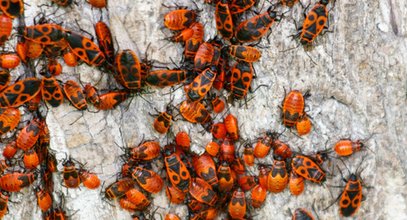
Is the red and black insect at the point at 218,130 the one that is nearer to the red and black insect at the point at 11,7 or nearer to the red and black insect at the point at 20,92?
the red and black insect at the point at 20,92

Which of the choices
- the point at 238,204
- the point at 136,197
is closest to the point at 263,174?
the point at 238,204

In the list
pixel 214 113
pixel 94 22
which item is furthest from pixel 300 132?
pixel 94 22

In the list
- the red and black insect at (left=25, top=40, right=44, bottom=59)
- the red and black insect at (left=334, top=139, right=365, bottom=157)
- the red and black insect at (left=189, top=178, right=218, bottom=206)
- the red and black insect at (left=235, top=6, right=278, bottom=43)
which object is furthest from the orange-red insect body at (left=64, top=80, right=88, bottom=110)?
the red and black insect at (left=334, top=139, right=365, bottom=157)

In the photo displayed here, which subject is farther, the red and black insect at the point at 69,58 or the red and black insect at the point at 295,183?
the red and black insect at the point at 295,183

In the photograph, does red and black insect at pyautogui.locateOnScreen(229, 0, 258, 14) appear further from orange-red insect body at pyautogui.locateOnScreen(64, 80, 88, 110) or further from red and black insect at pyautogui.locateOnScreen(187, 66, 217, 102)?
orange-red insect body at pyautogui.locateOnScreen(64, 80, 88, 110)

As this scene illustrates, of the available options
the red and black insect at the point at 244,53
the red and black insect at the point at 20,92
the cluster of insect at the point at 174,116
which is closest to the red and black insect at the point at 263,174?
the cluster of insect at the point at 174,116

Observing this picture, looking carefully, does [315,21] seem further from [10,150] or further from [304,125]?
[10,150]

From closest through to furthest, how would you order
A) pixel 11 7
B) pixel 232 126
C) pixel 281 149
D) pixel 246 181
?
1. pixel 11 7
2. pixel 281 149
3. pixel 232 126
4. pixel 246 181
